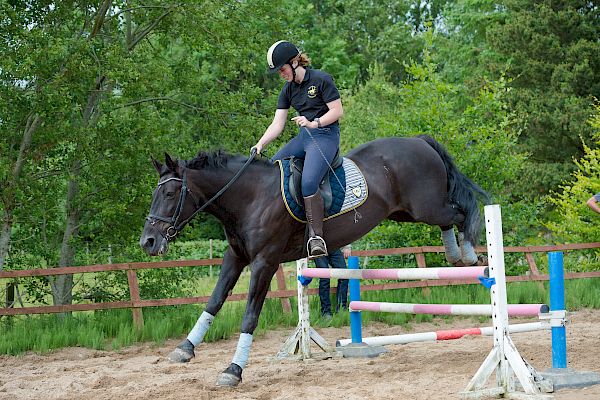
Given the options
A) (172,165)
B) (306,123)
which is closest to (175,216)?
(172,165)

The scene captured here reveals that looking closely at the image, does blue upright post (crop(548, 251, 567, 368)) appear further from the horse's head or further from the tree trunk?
the tree trunk

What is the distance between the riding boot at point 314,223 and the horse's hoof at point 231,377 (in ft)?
3.67

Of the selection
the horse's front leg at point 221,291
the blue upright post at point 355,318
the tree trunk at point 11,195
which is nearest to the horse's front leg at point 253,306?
the horse's front leg at point 221,291

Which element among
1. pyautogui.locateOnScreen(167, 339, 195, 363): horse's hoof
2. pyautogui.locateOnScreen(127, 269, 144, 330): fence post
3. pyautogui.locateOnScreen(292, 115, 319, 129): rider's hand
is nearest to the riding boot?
pyautogui.locateOnScreen(292, 115, 319, 129): rider's hand

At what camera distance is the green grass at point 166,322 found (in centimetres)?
942

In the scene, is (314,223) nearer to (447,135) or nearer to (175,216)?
(175,216)

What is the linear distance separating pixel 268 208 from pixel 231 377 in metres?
1.43

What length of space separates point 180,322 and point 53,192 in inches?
106

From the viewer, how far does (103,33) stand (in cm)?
1143

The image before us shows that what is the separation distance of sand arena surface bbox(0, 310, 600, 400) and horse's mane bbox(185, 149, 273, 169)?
1.84 m

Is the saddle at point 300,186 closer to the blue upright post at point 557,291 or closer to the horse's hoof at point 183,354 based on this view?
the horse's hoof at point 183,354

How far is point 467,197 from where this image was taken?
7473 mm

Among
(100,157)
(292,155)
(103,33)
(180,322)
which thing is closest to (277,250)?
(292,155)

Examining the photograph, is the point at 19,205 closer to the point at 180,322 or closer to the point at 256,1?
the point at 180,322
